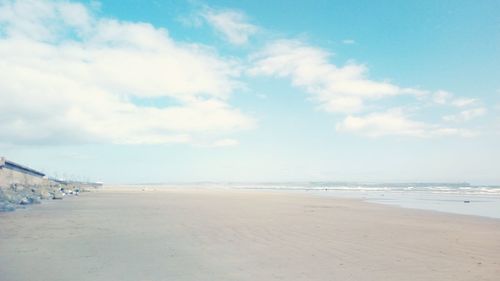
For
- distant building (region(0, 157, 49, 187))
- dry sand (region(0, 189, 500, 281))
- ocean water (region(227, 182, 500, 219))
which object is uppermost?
distant building (region(0, 157, 49, 187))

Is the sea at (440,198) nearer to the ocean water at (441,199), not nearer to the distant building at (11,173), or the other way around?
the ocean water at (441,199)

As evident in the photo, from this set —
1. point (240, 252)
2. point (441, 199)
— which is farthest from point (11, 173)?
point (441, 199)

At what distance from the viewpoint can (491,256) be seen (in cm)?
1112

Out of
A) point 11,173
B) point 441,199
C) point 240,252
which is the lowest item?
point 240,252

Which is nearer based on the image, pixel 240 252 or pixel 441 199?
pixel 240 252

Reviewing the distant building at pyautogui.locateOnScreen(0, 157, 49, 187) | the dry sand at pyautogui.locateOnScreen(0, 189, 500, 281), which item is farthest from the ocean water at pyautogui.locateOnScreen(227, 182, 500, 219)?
the distant building at pyautogui.locateOnScreen(0, 157, 49, 187)

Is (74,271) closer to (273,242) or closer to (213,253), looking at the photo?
(213,253)

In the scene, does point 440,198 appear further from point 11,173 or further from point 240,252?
point 11,173

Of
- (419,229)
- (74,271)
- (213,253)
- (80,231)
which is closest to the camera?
(74,271)

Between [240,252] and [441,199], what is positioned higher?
[441,199]

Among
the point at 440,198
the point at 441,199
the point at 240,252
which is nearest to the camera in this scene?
the point at 240,252

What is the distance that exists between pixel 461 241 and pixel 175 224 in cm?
1209

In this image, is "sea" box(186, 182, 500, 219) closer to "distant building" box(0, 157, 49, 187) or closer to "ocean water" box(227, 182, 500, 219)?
"ocean water" box(227, 182, 500, 219)

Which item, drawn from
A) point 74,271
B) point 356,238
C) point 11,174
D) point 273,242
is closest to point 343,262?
point 273,242
